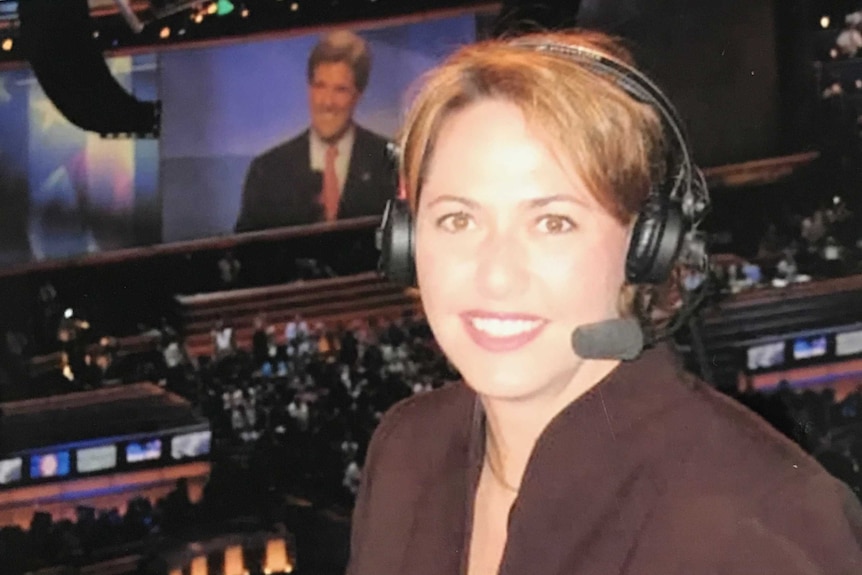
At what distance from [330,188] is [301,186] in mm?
56

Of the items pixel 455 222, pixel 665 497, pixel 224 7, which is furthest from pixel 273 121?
pixel 665 497

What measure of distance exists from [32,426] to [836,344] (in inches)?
61.7

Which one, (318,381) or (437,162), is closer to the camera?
(437,162)

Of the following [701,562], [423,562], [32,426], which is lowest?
[32,426]

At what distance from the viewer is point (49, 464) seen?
204 centimetres

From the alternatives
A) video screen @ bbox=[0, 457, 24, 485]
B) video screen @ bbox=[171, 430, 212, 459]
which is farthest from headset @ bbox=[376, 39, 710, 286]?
video screen @ bbox=[0, 457, 24, 485]

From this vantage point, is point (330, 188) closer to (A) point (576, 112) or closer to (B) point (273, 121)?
(B) point (273, 121)

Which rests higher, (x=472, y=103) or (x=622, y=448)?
(x=472, y=103)

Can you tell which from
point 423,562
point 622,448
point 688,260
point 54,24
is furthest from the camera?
point 54,24

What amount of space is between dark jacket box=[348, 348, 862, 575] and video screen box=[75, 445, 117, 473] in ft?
3.50

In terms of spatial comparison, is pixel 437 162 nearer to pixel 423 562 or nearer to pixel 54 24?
pixel 423 562

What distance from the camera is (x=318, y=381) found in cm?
207

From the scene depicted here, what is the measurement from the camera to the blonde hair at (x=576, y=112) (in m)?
1.00

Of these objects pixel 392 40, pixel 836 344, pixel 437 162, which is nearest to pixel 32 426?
pixel 392 40
